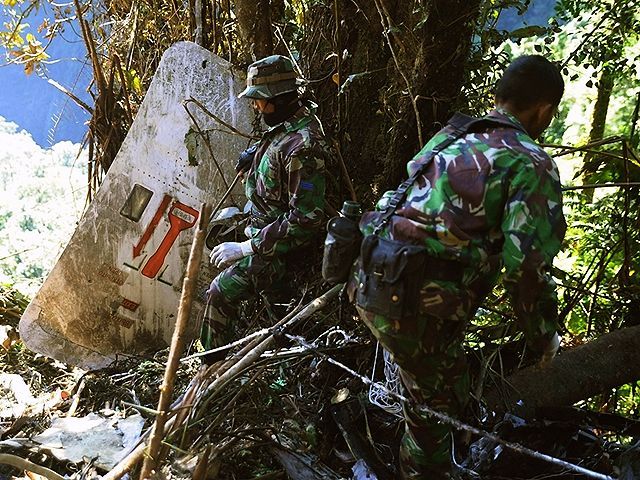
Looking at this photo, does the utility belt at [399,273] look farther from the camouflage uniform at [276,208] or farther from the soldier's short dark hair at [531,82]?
the camouflage uniform at [276,208]

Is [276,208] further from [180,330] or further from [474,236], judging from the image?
[180,330]

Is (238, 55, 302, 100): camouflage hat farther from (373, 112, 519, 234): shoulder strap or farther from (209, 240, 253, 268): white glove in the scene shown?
(373, 112, 519, 234): shoulder strap

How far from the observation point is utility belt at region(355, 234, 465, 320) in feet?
6.43

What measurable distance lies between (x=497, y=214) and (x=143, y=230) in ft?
8.91

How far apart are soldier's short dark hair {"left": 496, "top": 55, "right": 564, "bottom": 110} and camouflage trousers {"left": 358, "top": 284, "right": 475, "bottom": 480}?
0.66 metres

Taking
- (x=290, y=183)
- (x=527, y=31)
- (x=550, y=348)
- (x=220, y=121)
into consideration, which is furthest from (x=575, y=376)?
(x=220, y=121)

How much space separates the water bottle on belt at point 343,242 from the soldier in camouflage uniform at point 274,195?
0.74 m

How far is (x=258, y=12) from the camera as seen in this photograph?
3787 millimetres

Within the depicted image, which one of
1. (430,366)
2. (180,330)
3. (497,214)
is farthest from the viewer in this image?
(430,366)

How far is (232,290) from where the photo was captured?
3.14 meters

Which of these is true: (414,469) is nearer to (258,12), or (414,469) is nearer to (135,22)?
(258,12)

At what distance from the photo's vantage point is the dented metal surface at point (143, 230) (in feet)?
13.1

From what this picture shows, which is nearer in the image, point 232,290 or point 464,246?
point 464,246

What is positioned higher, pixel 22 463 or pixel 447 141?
pixel 447 141
